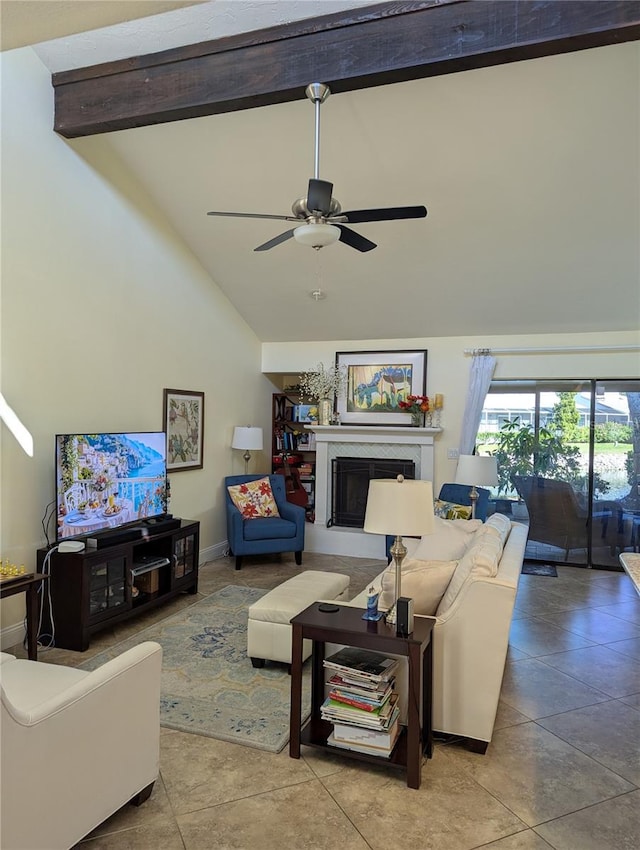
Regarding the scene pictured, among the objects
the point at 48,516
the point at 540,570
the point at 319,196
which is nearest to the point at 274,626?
the point at 48,516

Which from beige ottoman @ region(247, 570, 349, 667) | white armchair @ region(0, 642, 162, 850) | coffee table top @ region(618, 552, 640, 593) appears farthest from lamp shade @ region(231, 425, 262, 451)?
coffee table top @ region(618, 552, 640, 593)

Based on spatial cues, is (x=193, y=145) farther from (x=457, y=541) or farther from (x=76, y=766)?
(x=76, y=766)

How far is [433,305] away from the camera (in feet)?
18.8

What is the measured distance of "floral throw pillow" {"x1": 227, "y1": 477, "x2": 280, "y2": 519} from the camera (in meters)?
5.76

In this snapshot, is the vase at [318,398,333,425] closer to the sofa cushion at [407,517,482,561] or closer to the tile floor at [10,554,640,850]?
the sofa cushion at [407,517,482,561]

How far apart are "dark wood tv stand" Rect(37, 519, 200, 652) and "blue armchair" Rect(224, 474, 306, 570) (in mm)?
980

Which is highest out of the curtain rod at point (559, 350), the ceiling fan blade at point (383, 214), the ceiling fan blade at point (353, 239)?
the ceiling fan blade at point (383, 214)

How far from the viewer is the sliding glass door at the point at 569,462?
18.9 ft

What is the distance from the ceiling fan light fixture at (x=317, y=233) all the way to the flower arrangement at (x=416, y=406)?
11.4 ft

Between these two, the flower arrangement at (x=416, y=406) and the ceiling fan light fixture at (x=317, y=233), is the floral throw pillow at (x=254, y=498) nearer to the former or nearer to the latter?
the flower arrangement at (x=416, y=406)

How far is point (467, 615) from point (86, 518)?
2574 millimetres

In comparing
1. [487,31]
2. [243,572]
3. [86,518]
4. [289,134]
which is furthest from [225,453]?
[487,31]

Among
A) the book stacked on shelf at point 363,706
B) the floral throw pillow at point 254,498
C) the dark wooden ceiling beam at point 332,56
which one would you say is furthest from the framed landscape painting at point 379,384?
the book stacked on shelf at point 363,706

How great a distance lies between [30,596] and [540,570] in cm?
463
